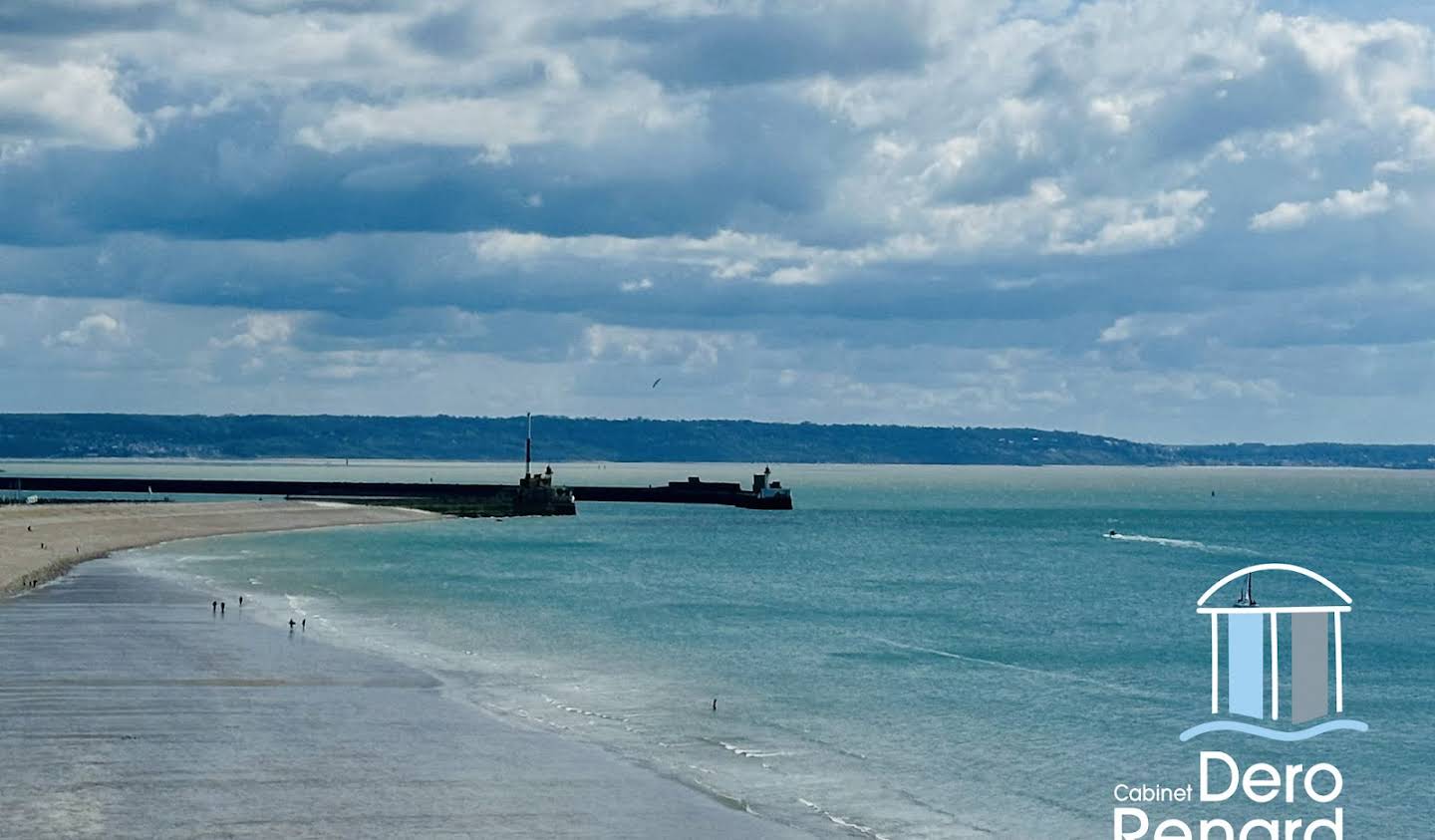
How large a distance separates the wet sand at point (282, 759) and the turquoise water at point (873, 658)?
229cm

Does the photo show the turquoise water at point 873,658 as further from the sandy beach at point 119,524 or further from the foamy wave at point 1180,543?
the sandy beach at point 119,524

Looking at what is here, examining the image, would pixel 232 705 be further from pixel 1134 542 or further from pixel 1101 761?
pixel 1134 542

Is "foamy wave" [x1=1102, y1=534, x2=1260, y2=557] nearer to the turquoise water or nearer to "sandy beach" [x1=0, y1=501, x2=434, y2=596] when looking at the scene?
the turquoise water

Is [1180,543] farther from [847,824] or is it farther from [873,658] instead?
[847,824]

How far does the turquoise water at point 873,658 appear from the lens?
36.3m

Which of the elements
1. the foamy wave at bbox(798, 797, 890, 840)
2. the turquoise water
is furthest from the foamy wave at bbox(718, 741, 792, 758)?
the foamy wave at bbox(798, 797, 890, 840)

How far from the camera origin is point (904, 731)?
4303 cm

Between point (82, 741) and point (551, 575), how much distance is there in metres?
60.8

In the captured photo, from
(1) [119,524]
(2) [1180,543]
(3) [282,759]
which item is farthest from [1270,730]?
(2) [1180,543]

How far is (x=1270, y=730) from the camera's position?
149 feet

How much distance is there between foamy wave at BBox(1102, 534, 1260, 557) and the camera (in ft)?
438

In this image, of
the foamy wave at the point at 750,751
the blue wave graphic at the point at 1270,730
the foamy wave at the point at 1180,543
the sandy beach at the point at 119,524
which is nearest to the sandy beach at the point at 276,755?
the foamy wave at the point at 750,751

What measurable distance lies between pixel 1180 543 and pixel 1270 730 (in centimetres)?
10169

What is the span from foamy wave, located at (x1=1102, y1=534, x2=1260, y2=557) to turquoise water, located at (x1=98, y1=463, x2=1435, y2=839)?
169 centimetres
